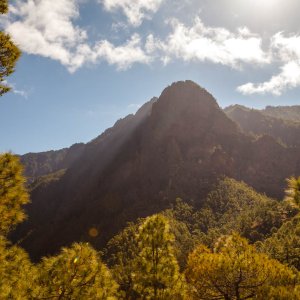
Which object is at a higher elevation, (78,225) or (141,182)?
(141,182)

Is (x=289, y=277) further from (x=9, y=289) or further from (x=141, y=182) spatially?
(x=141, y=182)

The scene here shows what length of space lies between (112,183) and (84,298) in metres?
162

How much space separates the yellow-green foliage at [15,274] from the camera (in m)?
8.70

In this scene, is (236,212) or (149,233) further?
(236,212)

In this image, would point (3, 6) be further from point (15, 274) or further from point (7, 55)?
point (15, 274)

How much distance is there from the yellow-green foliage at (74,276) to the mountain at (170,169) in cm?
10092

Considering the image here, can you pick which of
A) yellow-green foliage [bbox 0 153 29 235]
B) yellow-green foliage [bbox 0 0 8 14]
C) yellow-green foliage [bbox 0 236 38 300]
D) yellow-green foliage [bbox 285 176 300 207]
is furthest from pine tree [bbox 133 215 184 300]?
yellow-green foliage [bbox 0 0 8 14]

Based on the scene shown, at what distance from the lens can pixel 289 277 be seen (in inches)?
583

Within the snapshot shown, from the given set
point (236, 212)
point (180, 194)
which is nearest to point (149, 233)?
point (236, 212)

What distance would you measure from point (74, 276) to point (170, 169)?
14212cm

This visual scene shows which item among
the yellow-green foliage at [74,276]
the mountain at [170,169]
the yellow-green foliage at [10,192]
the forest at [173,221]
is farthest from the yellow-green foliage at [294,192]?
the mountain at [170,169]

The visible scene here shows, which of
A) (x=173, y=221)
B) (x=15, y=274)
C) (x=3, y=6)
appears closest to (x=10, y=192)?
(x=15, y=274)

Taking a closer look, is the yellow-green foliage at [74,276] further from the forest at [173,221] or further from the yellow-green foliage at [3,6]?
the yellow-green foliage at [3,6]

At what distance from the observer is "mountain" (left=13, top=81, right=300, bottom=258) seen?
134750 millimetres
